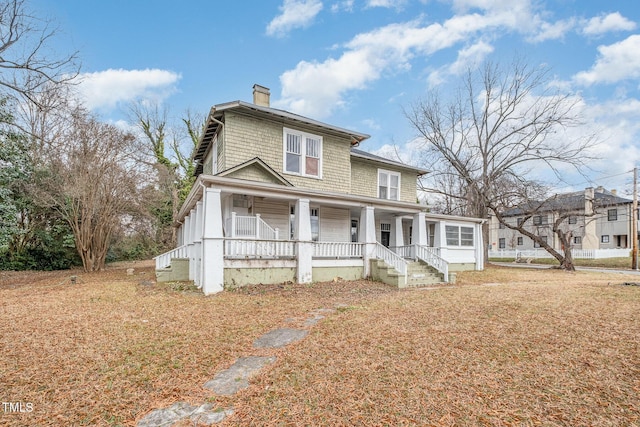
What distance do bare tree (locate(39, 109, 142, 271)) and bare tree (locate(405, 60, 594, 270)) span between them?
20965 mm

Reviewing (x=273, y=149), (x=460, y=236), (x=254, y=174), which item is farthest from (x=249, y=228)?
(x=460, y=236)

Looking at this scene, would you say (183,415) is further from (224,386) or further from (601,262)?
(601,262)

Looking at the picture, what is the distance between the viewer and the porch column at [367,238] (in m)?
12.3

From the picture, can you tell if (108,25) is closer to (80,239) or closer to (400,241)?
(80,239)

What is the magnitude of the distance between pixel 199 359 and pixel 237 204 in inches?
314

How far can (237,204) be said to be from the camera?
11.6 meters

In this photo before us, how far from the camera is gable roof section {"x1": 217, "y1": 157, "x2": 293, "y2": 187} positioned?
11.0 m

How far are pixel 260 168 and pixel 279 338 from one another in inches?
303

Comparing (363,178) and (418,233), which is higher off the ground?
(363,178)

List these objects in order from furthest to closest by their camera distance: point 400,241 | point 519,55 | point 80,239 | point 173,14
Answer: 1. point 519,55
2. point 80,239
3. point 400,241
4. point 173,14

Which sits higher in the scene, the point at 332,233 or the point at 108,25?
the point at 108,25

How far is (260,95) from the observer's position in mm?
14023

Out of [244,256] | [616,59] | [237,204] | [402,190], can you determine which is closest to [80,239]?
[237,204]

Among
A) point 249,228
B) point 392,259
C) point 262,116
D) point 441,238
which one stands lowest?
point 392,259
